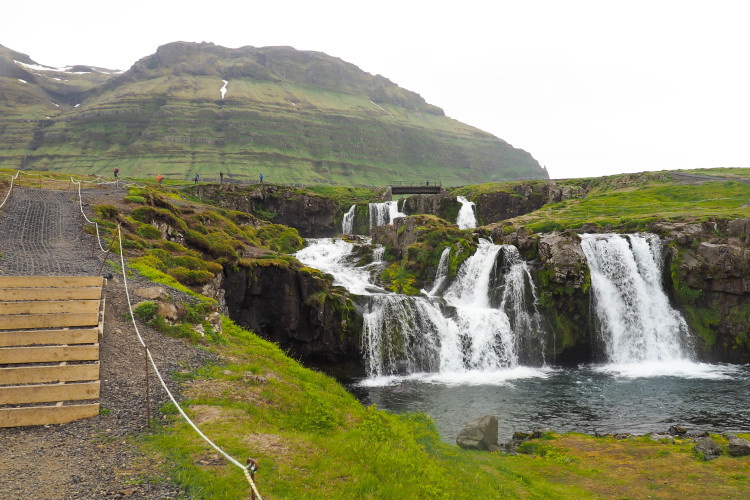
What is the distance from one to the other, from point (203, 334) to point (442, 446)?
33.2 feet

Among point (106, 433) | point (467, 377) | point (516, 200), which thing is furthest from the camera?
point (516, 200)

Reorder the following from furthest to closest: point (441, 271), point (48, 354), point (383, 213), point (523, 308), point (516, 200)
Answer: point (516, 200), point (383, 213), point (441, 271), point (523, 308), point (48, 354)

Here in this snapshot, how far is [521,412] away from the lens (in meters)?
22.7

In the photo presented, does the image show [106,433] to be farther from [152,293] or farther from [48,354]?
[152,293]

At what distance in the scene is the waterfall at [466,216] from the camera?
6962 cm

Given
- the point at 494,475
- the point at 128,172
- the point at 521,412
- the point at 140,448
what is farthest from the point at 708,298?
the point at 128,172

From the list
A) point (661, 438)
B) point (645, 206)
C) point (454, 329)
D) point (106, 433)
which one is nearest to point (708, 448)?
point (661, 438)

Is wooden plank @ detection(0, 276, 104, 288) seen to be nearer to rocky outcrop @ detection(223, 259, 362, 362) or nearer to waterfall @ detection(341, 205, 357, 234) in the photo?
rocky outcrop @ detection(223, 259, 362, 362)

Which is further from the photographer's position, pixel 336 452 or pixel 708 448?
pixel 708 448

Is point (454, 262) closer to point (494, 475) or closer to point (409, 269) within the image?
point (409, 269)

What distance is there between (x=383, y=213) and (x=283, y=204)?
1854 centimetres

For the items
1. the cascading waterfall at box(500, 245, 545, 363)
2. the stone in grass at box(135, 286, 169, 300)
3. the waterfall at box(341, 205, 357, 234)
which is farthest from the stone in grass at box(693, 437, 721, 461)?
the waterfall at box(341, 205, 357, 234)

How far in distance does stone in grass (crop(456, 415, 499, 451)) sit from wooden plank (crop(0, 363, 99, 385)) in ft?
44.8

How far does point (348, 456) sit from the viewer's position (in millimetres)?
9477
